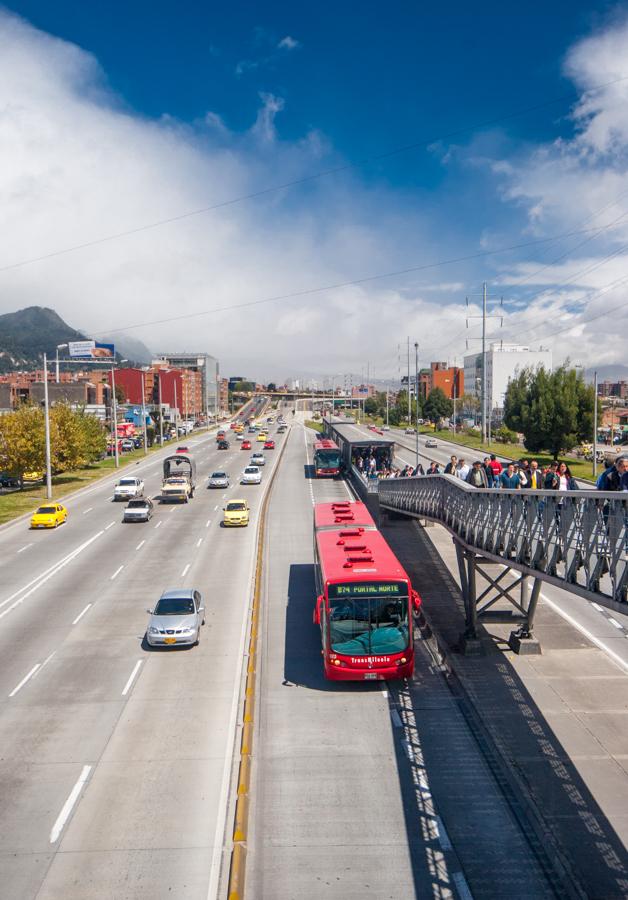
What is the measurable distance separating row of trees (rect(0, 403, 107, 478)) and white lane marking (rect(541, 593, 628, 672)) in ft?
146

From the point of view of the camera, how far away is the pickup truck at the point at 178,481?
55188 millimetres

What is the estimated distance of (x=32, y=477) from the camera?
67812 mm

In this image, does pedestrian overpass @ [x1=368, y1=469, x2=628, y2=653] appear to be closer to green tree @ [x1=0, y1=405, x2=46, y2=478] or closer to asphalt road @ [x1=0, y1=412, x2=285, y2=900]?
asphalt road @ [x1=0, y1=412, x2=285, y2=900]

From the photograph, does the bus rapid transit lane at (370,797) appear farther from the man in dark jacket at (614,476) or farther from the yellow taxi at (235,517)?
the yellow taxi at (235,517)

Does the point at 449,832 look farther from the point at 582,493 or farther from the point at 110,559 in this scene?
the point at 110,559

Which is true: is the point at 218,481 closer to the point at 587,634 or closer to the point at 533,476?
the point at 587,634

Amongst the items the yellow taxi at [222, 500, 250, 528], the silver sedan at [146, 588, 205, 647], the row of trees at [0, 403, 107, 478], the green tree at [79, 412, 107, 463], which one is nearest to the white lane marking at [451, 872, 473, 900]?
the silver sedan at [146, 588, 205, 647]

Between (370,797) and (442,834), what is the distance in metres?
1.64

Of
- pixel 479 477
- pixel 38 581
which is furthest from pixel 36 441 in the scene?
pixel 479 477

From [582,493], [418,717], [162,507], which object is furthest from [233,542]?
[582,493]

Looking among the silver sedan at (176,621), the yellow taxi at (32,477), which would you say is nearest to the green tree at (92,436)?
the yellow taxi at (32,477)

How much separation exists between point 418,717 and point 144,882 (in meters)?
8.25

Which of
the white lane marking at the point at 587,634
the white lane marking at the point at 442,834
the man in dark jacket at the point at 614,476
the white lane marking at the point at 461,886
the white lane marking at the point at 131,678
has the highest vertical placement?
the man in dark jacket at the point at 614,476

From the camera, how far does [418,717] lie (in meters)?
17.6
